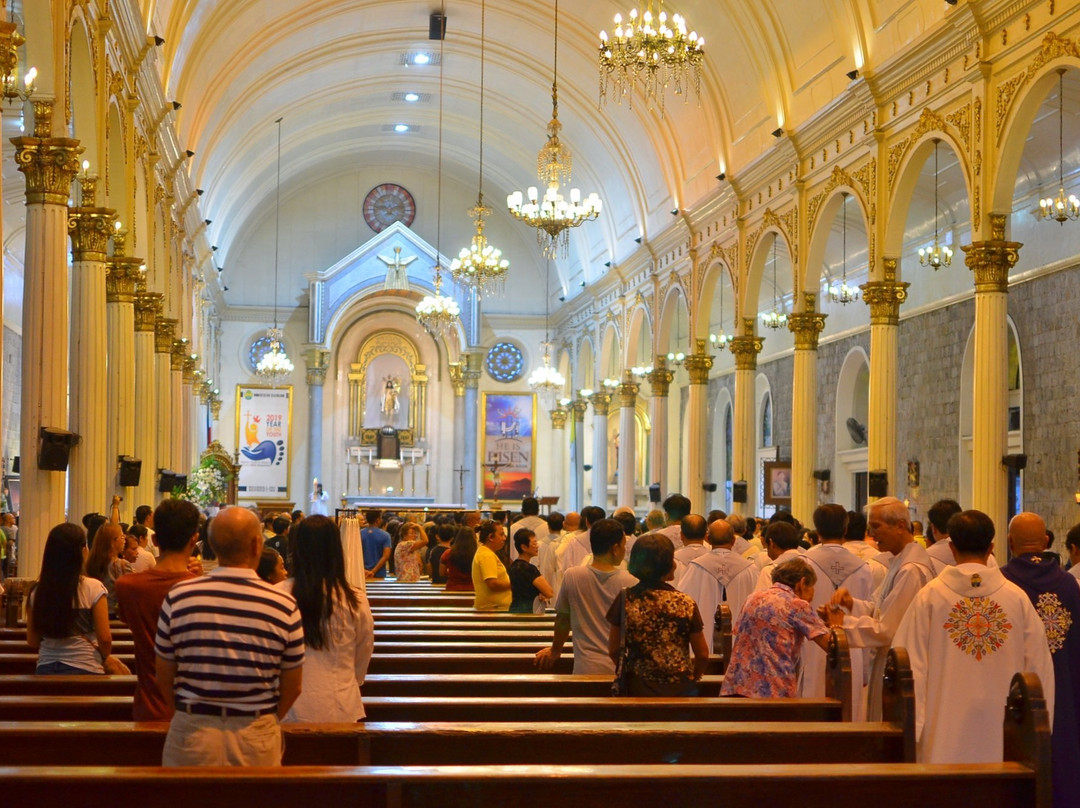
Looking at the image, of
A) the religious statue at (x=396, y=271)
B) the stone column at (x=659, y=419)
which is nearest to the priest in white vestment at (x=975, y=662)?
the stone column at (x=659, y=419)

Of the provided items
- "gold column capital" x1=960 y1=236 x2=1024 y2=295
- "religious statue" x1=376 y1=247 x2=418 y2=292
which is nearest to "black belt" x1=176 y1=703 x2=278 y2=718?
"gold column capital" x1=960 y1=236 x2=1024 y2=295

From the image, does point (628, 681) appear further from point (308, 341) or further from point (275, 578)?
point (308, 341)

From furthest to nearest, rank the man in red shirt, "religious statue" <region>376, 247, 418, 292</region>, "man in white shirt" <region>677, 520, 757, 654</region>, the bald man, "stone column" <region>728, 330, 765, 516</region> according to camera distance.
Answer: "religious statue" <region>376, 247, 418, 292</region> → "stone column" <region>728, 330, 765, 516</region> → "man in white shirt" <region>677, 520, 757, 654</region> → the bald man → the man in red shirt

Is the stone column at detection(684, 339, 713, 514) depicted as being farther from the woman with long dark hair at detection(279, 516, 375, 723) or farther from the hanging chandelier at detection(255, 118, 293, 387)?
the woman with long dark hair at detection(279, 516, 375, 723)

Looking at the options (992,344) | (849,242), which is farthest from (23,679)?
(849,242)

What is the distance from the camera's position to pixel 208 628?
12.8 ft

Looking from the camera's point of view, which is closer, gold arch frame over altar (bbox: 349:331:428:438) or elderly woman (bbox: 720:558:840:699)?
A: elderly woman (bbox: 720:558:840:699)

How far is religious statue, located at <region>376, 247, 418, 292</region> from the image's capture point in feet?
114

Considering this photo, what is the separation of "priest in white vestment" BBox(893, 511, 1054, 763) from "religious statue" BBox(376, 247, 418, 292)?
30.5 meters

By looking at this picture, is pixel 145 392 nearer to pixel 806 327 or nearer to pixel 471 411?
pixel 806 327

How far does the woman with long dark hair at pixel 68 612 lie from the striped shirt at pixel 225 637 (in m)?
1.97

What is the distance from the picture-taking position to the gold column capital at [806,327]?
19078 mm

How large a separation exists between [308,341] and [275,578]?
30.0 meters

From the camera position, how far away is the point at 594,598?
20.4 feet
